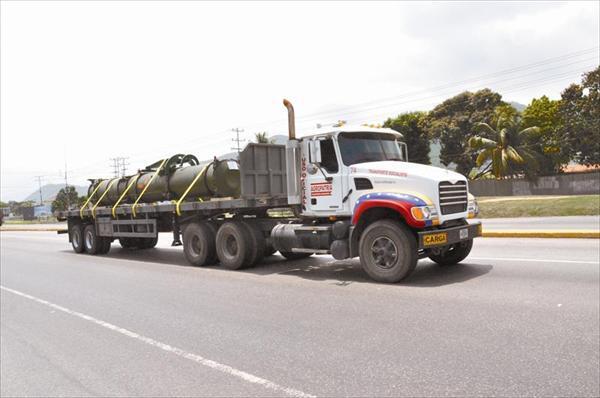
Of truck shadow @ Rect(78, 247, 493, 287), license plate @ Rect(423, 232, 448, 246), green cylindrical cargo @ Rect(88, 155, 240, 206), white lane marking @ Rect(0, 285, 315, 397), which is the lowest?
white lane marking @ Rect(0, 285, 315, 397)

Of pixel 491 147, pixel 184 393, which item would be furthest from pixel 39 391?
pixel 491 147

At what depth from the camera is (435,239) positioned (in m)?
7.52

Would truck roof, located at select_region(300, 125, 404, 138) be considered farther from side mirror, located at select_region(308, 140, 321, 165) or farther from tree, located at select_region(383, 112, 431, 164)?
tree, located at select_region(383, 112, 431, 164)

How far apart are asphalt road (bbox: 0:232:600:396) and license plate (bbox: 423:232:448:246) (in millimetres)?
658

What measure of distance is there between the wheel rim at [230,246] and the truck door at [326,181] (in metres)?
2.25

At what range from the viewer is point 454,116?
50.9 metres

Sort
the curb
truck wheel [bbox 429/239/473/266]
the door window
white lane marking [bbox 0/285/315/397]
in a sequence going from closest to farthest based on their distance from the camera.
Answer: white lane marking [bbox 0/285/315/397], the door window, truck wheel [bbox 429/239/473/266], the curb

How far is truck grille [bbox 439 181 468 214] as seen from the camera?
25.7ft

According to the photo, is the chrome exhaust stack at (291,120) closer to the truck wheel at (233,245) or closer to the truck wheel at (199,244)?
the truck wheel at (233,245)

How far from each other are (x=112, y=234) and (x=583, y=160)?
139 ft

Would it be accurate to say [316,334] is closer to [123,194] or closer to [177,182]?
[177,182]

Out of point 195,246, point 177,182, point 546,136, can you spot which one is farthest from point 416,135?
point 195,246

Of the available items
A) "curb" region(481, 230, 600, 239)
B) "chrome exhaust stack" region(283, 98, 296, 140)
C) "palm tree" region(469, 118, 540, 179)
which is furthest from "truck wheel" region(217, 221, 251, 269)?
"palm tree" region(469, 118, 540, 179)

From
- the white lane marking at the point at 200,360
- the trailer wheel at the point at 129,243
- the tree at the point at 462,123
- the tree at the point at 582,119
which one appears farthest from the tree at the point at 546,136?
the white lane marking at the point at 200,360
